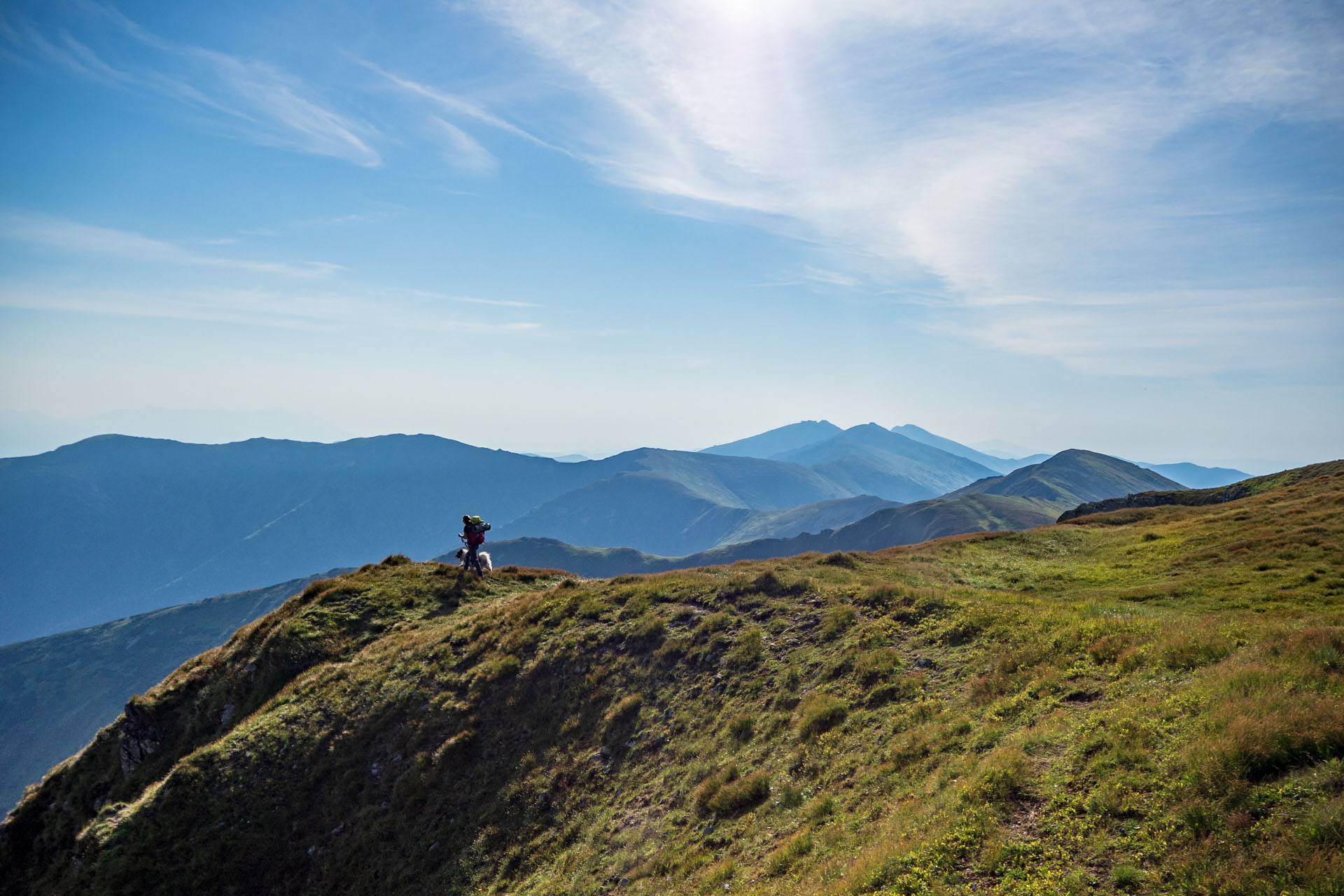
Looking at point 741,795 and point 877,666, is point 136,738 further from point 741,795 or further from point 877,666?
point 877,666

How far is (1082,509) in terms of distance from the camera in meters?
102

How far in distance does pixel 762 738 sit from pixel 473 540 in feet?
97.5

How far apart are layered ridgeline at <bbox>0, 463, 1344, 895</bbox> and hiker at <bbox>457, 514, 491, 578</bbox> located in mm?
3716

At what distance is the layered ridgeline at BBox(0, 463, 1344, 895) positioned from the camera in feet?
34.0

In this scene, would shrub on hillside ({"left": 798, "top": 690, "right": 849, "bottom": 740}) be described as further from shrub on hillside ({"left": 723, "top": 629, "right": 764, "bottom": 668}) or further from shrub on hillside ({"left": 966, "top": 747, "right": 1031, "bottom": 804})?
shrub on hillside ({"left": 966, "top": 747, "right": 1031, "bottom": 804})

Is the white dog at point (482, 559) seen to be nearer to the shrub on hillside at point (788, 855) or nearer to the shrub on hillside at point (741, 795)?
the shrub on hillside at point (741, 795)

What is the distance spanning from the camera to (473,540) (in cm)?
4297

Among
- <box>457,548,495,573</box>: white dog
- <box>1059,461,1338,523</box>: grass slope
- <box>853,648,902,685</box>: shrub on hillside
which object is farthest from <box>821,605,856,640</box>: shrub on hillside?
<box>1059,461,1338,523</box>: grass slope

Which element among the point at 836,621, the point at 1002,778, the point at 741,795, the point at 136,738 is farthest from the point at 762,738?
the point at 136,738

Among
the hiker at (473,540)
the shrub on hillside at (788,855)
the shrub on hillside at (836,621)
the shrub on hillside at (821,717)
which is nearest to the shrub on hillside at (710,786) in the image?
the shrub on hillside at (821,717)

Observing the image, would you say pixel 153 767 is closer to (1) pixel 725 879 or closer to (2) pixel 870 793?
(1) pixel 725 879

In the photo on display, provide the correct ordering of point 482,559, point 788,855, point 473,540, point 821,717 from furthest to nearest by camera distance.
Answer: point 482,559 → point 473,540 → point 821,717 → point 788,855

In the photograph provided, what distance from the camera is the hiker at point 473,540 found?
4225 centimetres

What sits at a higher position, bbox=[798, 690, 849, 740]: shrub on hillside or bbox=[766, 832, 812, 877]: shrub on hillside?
bbox=[798, 690, 849, 740]: shrub on hillside
